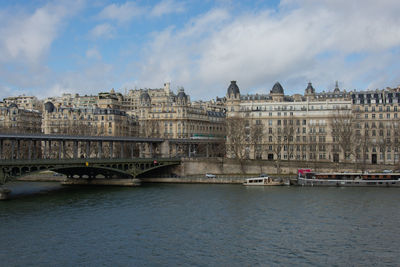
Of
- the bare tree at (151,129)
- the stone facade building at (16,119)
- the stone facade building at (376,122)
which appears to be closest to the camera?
the stone facade building at (376,122)

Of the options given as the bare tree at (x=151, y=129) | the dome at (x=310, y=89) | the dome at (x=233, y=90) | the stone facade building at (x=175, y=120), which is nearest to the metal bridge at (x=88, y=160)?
the bare tree at (x=151, y=129)

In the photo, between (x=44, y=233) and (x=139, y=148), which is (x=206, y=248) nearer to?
(x=44, y=233)

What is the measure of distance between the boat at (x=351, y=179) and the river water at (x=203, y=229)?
8.26 meters

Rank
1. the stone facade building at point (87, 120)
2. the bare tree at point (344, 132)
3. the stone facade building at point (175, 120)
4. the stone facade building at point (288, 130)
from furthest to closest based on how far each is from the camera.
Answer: the stone facade building at point (87, 120) → the stone facade building at point (175, 120) → the stone facade building at point (288, 130) → the bare tree at point (344, 132)

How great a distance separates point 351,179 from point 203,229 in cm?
3933

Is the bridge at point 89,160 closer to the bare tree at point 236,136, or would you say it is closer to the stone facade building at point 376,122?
the bare tree at point 236,136

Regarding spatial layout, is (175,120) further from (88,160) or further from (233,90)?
(88,160)

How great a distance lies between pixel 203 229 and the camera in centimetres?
4528

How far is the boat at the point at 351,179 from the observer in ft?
249

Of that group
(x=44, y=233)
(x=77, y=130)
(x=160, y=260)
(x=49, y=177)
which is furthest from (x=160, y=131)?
(x=160, y=260)

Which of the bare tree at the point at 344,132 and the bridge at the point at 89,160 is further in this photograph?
the bare tree at the point at 344,132

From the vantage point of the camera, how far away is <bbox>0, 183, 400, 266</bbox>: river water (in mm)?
36281

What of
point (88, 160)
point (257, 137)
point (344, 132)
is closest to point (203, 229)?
point (88, 160)

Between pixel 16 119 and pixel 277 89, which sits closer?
pixel 277 89
